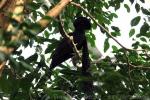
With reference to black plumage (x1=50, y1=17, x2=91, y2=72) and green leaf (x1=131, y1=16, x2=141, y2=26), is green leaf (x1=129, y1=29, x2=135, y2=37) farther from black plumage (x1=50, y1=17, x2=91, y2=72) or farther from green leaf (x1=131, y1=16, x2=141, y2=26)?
black plumage (x1=50, y1=17, x2=91, y2=72)

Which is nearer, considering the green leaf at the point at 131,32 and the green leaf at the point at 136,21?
the green leaf at the point at 136,21

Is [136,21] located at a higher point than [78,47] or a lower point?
higher

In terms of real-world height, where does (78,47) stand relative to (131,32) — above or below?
below

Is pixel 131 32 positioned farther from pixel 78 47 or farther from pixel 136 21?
pixel 78 47

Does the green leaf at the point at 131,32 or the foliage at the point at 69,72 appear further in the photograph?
the green leaf at the point at 131,32

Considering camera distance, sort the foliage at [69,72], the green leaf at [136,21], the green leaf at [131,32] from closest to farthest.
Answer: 1. the foliage at [69,72]
2. the green leaf at [136,21]
3. the green leaf at [131,32]

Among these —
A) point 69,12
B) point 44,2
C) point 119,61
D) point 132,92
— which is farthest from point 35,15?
point 132,92

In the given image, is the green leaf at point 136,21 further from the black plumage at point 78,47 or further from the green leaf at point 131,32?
the black plumage at point 78,47

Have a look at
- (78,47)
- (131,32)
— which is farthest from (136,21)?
(78,47)

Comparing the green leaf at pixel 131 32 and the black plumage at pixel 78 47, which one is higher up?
the green leaf at pixel 131 32

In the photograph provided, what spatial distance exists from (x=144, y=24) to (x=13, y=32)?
1991 mm

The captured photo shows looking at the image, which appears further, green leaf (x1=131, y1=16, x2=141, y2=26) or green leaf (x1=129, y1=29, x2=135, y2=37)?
green leaf (x1=129, y1=29, x2=135, y2=37)

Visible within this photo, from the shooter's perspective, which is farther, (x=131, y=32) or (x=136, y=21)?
(x=131, y=32)

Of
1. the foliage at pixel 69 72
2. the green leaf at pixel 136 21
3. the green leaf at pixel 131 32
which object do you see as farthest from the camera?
the green leaf at pixel 131 32
